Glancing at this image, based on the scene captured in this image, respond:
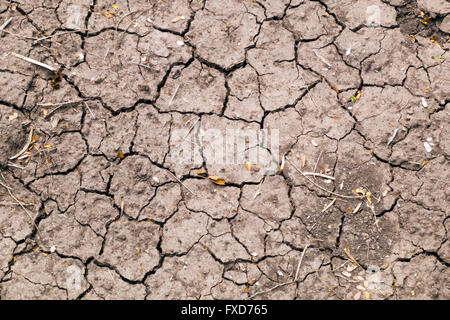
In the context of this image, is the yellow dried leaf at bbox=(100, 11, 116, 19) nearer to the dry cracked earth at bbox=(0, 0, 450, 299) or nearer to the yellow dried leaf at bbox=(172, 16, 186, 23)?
the dry cracked earth at bbox=(0, 0, 450, 299)

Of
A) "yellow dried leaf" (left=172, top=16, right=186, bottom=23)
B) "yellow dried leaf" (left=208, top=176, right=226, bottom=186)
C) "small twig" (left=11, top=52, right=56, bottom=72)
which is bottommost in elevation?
"yellow dried leaf" (left=208, top=176, right=226, bottom=186)

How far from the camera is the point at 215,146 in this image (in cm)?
315

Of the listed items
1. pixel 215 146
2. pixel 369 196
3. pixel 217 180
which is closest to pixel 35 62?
pixel 215 146

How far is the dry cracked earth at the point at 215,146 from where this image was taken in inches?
117

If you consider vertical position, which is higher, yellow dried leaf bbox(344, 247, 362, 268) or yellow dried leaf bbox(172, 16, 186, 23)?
yellow dried leaf bbox(172, 16, 186, 23)

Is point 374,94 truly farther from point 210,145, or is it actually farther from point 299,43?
point 210,145

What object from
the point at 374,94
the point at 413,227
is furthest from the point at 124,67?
the point at 413,227

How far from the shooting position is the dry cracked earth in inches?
117

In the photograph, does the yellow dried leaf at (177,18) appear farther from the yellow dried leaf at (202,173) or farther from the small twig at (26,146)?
the small twig at (26,146)

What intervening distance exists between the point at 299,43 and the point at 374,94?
0.81m

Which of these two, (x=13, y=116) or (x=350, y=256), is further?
(x=13, y=116)

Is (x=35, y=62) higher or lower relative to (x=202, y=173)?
higher

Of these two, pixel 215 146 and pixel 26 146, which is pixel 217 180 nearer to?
pixel 215 146

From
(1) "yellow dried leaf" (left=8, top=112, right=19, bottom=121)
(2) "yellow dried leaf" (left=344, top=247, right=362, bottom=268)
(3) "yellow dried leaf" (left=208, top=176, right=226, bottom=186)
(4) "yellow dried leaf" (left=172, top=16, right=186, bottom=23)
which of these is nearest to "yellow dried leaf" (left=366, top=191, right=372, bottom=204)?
(2) "yellow dried leaf" (left=344, top=247, right=362, bottom=268)
